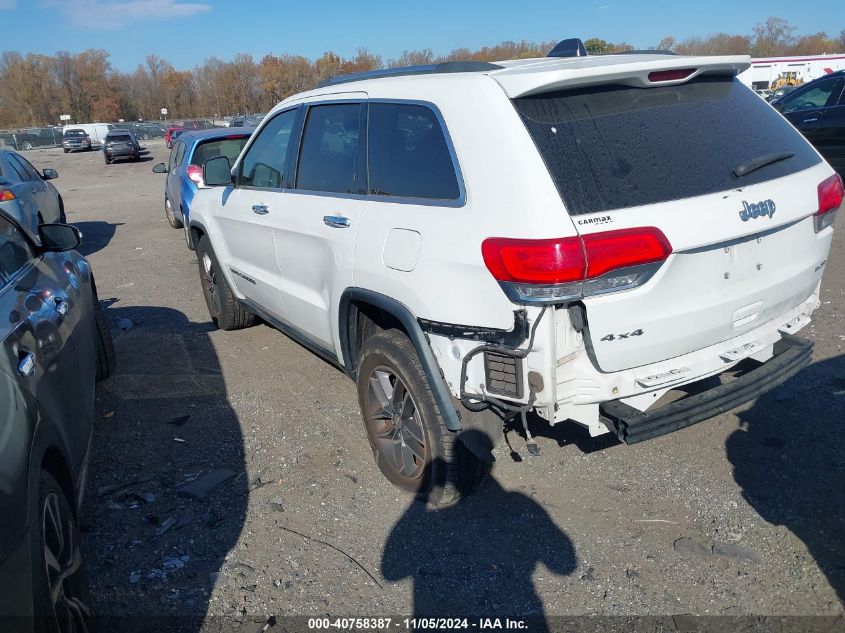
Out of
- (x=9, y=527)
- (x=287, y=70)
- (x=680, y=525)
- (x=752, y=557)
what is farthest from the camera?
(x=287, y=70)

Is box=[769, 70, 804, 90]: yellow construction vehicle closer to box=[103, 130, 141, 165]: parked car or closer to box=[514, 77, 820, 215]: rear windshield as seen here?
box=[103, 130, 141, 165]: parked car

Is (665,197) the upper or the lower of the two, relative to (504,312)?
upper

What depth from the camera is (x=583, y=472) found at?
146 inches

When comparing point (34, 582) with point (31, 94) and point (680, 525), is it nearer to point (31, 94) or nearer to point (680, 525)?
point (680, 525)

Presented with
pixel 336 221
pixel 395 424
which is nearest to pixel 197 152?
pixel 336 221

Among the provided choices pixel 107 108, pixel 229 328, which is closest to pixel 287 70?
pixel 107 108

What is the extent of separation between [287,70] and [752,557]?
87.9m

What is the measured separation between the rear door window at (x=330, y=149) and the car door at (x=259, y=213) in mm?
247

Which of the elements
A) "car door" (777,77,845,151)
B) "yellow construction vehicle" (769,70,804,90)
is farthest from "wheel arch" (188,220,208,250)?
Answer: "yellow construction vehicle" (769,70,804,90)

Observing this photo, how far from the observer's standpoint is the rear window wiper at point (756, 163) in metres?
2.97

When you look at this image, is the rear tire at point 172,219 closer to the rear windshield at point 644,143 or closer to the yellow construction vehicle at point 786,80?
the rear windshield at point 644,143

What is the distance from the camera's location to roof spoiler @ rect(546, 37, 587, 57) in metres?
3.78

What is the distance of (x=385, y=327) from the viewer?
3.74 metres

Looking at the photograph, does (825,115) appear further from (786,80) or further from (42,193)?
(786,80)
